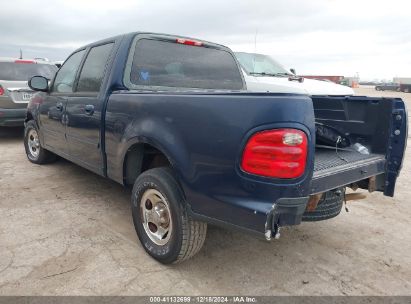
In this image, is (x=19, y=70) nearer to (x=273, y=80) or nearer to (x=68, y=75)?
(x=68, y=75)

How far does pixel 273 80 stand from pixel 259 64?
4.10 ft

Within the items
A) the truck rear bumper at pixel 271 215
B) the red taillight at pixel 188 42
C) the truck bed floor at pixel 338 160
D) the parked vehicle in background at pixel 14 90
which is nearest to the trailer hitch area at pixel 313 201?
the truck bed floor at pixel 338 160

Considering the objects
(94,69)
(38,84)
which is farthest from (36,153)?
(94,69)

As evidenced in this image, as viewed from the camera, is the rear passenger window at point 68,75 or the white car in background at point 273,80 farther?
the white car in background at point 273,80

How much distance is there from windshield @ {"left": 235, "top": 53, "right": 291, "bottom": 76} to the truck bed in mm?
4112

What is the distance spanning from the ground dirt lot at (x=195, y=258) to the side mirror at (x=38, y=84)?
138cm

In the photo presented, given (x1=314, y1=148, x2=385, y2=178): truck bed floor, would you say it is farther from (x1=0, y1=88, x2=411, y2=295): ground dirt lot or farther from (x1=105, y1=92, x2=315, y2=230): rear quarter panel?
(x1=0, y1=88, x2=411, y2=295): ground dirt lot

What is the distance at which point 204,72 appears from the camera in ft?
12.3

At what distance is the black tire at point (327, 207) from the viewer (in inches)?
100

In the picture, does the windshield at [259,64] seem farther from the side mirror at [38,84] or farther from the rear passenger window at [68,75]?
the side mirror at [38,84]

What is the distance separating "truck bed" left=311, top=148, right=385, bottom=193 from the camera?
2350 millimetres

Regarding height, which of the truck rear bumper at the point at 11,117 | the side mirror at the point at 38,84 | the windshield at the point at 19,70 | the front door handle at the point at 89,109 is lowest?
the truck rear bumper at the point at 11,117

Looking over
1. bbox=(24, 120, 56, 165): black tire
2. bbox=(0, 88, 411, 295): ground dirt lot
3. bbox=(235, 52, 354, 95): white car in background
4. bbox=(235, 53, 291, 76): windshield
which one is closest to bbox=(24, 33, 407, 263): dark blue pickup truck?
bbox=(0, 88, 411, 295): ground dirt lot

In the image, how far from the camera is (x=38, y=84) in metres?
4.61
